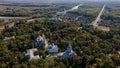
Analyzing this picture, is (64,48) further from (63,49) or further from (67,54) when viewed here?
(67,54)

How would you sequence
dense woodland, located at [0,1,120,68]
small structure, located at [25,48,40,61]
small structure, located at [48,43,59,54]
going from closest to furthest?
dense woodland, located at [0,1,120,68], small structure, located at [25,48,40,61], small structure, located at [48,43,59,54]

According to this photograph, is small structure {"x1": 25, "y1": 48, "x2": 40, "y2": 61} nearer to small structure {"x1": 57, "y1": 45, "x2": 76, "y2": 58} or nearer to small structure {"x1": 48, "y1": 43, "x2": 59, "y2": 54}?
small structure {"x1": 48, "y1": 43, "x2": 59, "y2": 54}

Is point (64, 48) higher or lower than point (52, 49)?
lower

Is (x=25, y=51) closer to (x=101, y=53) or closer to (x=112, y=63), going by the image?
(x=101, y=53)

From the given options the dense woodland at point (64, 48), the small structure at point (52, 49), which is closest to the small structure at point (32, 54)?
the dense woodland at point (64, 48)

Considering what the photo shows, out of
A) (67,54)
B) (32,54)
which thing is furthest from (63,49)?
(32,54)

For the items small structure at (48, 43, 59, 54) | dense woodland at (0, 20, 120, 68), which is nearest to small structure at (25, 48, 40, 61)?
dense woodland at (0, 20, 120, 68)

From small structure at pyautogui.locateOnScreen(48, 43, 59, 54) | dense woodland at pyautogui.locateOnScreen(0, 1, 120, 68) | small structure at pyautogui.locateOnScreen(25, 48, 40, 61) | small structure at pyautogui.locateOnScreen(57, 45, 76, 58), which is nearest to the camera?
dense woodland at pyautogui.locateOnScreen(0, 1, 120, 68)

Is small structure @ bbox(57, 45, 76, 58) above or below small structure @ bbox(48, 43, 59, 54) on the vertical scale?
above

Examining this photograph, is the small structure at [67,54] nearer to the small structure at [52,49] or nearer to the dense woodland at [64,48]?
the dense woodland at [64,48]

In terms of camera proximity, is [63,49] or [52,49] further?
[63,49]

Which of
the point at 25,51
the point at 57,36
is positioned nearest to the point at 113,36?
the point at 57,36
